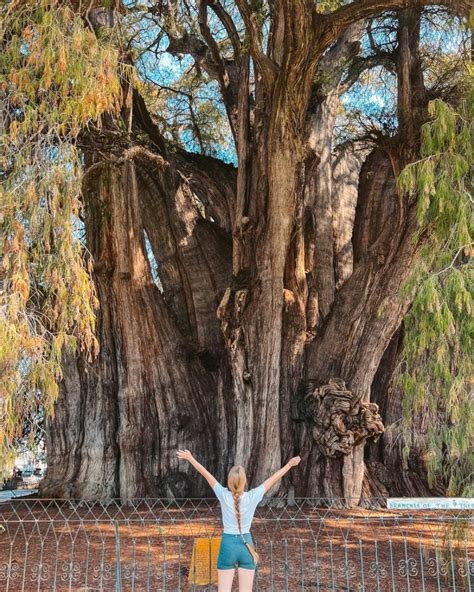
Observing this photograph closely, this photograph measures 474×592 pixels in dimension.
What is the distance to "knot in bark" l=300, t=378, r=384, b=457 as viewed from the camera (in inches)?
329

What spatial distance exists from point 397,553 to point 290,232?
3942 mm

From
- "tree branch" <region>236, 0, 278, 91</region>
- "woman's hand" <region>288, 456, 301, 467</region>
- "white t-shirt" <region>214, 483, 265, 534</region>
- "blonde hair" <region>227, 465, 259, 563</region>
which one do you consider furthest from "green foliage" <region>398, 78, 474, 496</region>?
"tree branch" <region>236, 0, 278, 91</region>

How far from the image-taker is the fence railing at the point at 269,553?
209 inches

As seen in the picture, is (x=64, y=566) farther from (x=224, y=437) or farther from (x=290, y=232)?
(x=290, y=232)

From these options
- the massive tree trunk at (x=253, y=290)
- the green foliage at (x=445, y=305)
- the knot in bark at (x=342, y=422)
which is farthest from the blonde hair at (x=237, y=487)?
the knot in bark at (x=342, y=422)

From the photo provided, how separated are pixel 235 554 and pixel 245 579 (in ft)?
0.50

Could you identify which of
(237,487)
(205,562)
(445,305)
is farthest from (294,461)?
(445,305)

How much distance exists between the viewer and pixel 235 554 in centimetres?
407

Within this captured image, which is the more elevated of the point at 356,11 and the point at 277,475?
the point at 356,11

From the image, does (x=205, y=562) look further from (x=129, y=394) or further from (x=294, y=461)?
(x=129, y=394)

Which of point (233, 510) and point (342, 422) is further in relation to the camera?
point (342, 422)

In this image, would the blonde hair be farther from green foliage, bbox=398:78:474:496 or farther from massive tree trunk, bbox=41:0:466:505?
massive tree trunk, bbox=41:0:466:505

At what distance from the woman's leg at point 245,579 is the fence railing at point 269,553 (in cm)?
72

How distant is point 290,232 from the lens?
345 inches
